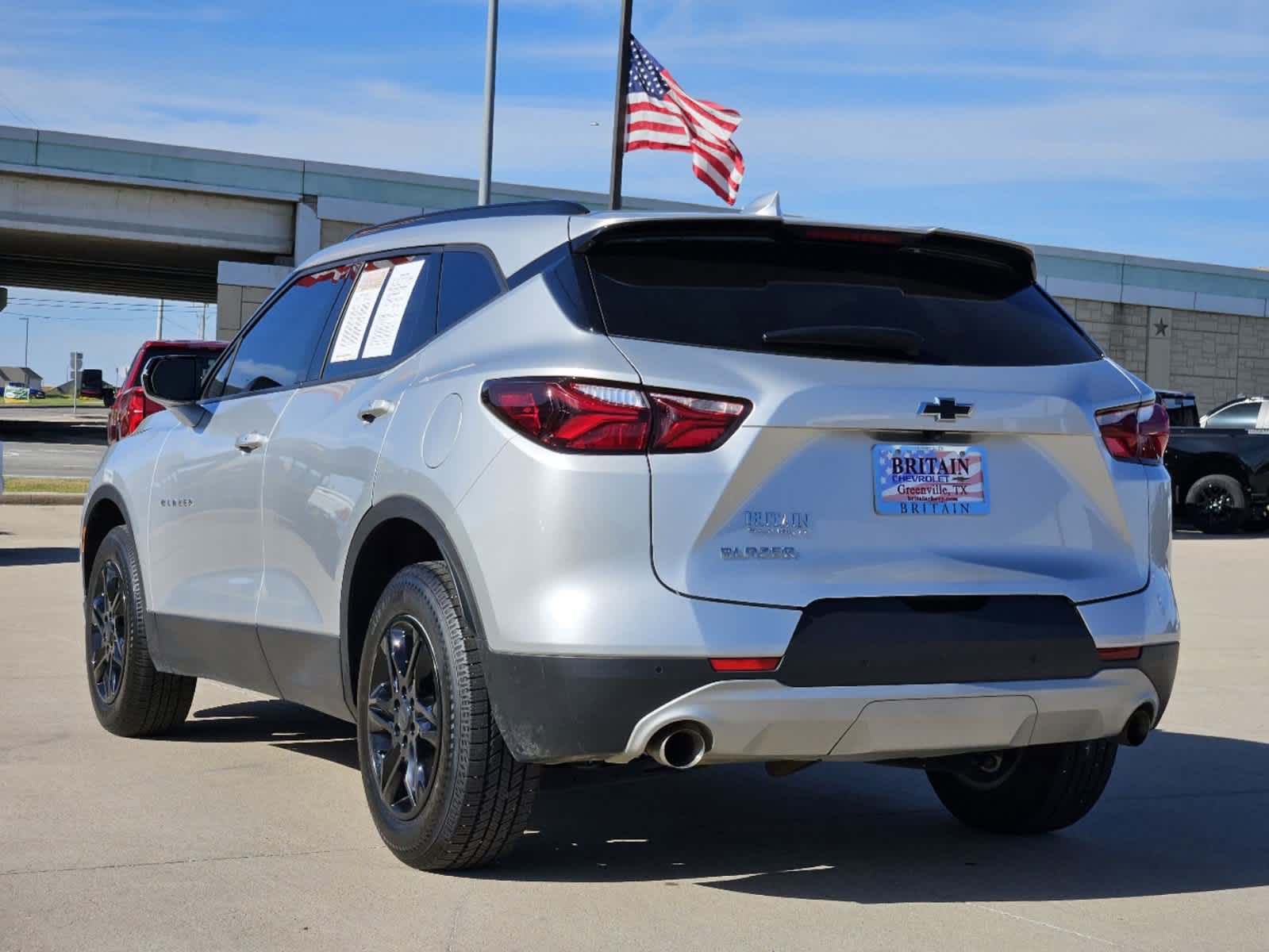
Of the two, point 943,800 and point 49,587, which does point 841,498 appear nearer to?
point 943,800

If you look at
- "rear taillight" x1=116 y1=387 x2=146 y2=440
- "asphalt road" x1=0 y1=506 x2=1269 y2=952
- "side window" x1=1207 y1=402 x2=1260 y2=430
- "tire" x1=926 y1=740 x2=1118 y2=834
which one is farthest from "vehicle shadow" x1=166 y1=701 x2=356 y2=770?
"side window" x1=1207 y1=402 x2=1260 y2=430

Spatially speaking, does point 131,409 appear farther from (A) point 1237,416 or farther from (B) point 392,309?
(A) point 1237,416

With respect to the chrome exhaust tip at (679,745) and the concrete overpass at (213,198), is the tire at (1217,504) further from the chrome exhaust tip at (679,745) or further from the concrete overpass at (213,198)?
the chrome exhaust tip at (679,745)

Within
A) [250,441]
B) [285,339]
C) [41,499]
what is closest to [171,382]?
[285,339]

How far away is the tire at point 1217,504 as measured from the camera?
23.6m

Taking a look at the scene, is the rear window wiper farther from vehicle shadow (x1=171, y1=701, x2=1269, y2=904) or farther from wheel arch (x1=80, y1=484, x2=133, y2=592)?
wheel arch (x1=80, y1=484, x2=133, y2=592)

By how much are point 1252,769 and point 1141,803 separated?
0.93 m

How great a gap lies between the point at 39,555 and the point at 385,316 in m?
10.7

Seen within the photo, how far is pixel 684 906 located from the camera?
4.48 meters

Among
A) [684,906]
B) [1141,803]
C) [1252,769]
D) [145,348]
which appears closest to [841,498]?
[684,906]

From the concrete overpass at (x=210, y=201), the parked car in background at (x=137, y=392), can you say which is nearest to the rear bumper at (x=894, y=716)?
the parked car in background at (x=137, y=392)

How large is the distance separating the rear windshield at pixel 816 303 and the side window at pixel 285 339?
1.61m

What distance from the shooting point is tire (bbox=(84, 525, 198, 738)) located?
22.1ft

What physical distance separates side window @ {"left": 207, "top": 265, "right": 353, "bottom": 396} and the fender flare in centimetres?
97
